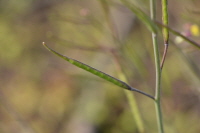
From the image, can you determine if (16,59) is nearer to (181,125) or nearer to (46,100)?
(46,100)

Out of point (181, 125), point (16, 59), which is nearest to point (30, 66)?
point (16, 59)

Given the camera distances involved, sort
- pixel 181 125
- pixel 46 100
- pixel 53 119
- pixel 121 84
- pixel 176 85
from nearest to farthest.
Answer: pixel 121 84
pixel 181 125
pixel 176 85
pixel 53 119
pixel 46 100

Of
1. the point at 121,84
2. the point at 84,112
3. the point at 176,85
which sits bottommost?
the point at 84,112

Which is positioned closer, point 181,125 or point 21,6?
point 181,125

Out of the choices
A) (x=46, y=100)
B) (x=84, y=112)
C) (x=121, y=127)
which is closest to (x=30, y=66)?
(x=46, y=100)

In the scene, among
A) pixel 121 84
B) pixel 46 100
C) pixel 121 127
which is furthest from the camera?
pixel 46 100

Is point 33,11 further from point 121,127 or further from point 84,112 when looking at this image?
point 121,127

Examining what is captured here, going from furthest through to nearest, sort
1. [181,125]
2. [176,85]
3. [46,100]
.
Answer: [46,100]
[176,85]
[181,125]

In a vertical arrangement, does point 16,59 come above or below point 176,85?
below

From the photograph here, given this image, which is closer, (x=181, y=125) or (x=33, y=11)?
(x=181, y=125)
